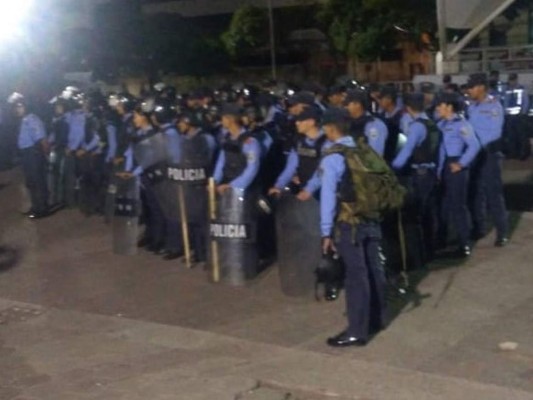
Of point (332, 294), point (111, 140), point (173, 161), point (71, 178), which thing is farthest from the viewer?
point (71, 178)

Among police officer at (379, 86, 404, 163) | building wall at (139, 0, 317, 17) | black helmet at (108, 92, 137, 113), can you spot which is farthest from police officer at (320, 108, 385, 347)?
building wall at (139, 0, 317, 17)

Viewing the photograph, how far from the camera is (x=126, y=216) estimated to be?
40.6 feet

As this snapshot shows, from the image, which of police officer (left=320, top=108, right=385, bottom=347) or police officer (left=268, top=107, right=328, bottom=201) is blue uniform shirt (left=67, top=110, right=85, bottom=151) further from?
police officer (left=320, top=108, right=385, bottom=347)

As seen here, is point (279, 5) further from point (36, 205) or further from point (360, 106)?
point (360, 106)

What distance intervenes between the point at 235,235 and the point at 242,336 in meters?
1.61

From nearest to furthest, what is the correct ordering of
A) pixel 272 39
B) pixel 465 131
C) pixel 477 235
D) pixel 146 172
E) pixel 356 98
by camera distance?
pixel 356 98, pixel 465 131, pixel 146 172, pixel 477 235, pixel 272 39

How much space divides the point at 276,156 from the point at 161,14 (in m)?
30.5

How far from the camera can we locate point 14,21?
30.9 m

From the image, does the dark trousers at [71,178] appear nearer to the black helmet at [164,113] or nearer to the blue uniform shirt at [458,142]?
the black helmet at [164,113]

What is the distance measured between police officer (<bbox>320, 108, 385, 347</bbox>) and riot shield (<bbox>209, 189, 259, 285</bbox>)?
2.17 meters

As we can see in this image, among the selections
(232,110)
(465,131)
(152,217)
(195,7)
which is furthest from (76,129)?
(195,7)

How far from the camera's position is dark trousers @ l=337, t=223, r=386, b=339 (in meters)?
8.34

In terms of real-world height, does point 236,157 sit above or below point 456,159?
above

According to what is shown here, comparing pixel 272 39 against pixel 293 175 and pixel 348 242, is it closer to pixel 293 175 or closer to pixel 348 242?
pixel 293 175
